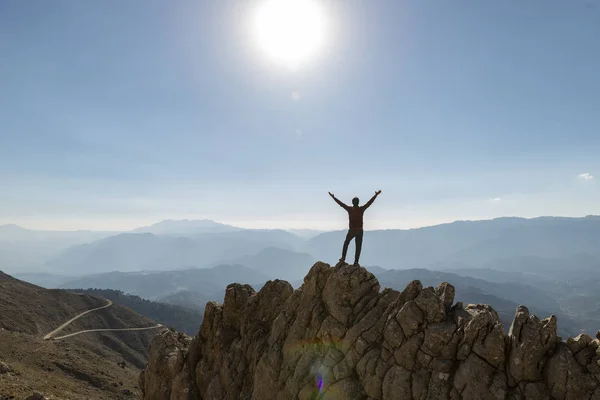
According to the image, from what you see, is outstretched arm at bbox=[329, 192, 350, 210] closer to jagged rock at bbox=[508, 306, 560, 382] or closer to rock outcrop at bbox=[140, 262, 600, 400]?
rock outcrop at bbox=[140, 262, 600, 400]

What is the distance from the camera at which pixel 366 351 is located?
65.5 ft

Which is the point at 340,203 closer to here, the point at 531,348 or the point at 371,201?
the point at 371,201

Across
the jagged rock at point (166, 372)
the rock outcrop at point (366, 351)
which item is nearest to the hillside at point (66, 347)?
the jagged rock at point (166, 372)

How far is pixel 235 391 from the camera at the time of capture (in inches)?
997

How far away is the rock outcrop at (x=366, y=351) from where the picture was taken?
15508 millimetres

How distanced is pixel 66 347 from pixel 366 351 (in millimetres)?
99646

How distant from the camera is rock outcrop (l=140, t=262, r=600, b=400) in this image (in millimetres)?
15508

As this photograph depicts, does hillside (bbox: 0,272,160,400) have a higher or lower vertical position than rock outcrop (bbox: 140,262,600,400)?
lower

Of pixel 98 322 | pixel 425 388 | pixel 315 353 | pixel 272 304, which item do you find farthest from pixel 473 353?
pixel 98 322

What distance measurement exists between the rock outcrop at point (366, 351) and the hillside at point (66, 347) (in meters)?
30.9

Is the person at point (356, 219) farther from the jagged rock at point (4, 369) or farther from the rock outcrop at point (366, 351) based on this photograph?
the jagged rock at point (4, 369)

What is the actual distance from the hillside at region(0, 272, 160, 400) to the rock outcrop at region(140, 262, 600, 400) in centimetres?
3093

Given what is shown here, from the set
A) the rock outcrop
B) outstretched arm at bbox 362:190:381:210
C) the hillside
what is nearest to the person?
outstretched arm at bbox 362:190:381:210

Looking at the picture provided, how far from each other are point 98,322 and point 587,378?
18093 cm
